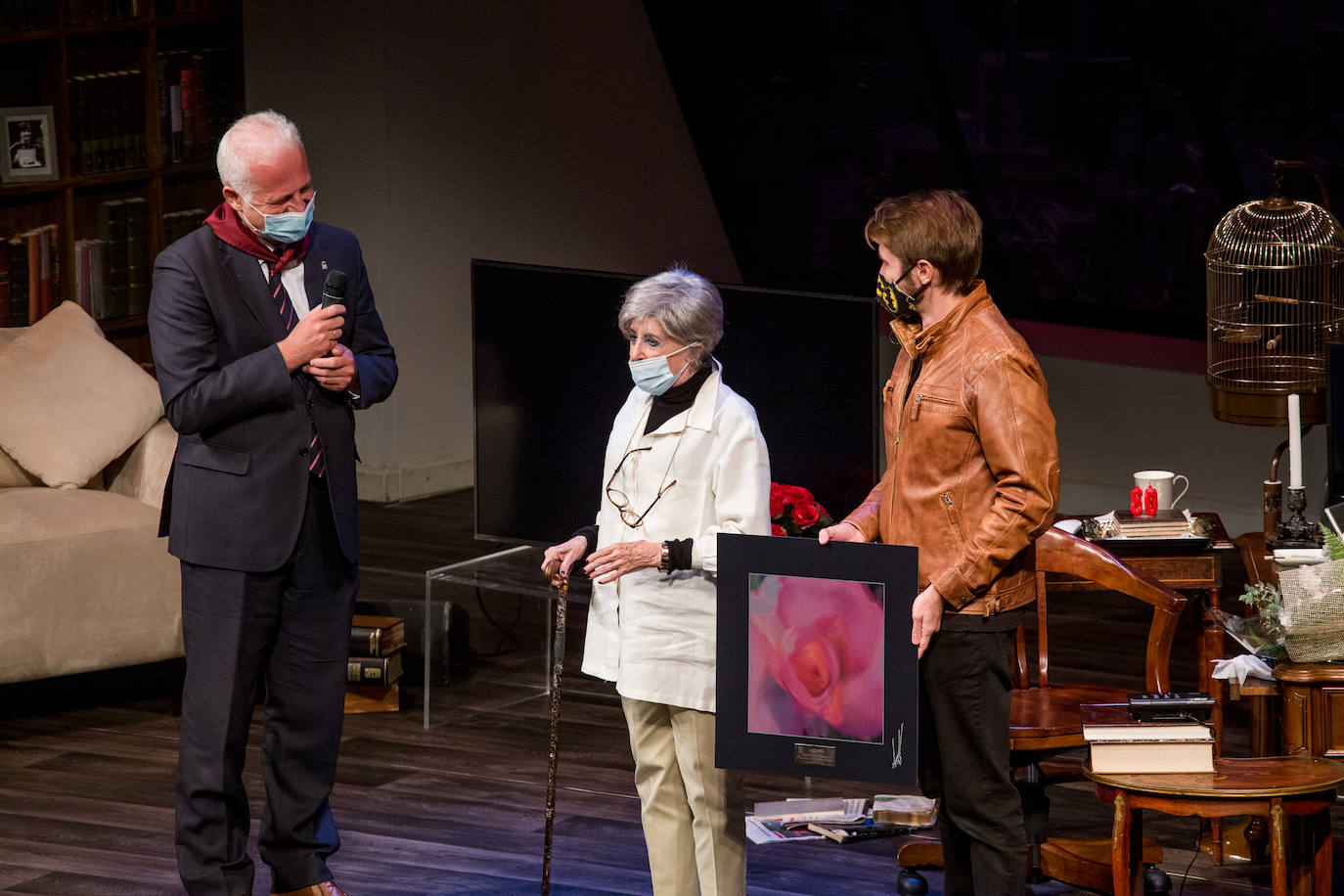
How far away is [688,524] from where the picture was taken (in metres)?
3.57

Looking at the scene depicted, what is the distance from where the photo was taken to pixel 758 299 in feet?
18.3

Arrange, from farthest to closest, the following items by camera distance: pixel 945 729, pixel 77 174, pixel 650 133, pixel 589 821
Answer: pixel 650 133 → pixel 77 174 → pixel 589 821 → pixel 945 729

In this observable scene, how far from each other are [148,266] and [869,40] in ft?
11.6

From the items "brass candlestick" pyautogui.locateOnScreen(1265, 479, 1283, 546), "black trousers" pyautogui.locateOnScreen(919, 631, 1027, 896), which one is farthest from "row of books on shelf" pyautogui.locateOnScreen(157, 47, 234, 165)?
"black trousers" pyautogui.locateOnScreen(919, 631, 1027, 896)

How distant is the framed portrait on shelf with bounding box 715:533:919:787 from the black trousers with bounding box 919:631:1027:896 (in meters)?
0.07

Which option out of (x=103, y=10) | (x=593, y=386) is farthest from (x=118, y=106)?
(x=593, y=386)

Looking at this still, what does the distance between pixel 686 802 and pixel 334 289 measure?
4.17ft

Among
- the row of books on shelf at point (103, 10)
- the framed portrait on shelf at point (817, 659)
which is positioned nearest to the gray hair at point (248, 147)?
the framed portrait on shelf at point (817, 659)

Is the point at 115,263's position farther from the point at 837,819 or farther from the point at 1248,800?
the point at 1248,800

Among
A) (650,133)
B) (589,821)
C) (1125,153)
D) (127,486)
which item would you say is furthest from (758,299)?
(650,133)

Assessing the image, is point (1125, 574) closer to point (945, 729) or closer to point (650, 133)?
point (945, 729)

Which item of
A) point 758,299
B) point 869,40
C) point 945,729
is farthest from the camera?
point 869,40

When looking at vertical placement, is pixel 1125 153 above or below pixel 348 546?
above

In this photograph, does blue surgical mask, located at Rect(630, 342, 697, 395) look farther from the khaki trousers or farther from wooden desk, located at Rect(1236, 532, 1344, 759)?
wooden desk, located at Rect(1236, 532, 1344, 759)
